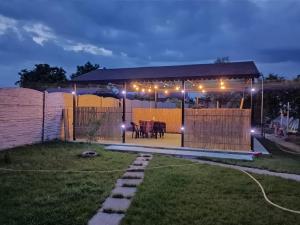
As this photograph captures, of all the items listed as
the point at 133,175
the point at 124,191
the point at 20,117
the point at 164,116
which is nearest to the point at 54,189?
the point at 124,191

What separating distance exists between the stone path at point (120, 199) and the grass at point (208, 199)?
0.13 meters

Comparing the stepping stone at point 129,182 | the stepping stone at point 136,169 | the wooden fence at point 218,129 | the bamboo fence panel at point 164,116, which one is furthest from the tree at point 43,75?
the stepping stone at point 129,182

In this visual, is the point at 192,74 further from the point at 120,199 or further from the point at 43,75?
the point at 43,75

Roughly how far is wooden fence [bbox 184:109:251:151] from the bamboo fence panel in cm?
684

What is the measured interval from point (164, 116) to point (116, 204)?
13.8 m

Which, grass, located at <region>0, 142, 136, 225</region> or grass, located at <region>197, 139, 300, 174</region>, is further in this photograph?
grass, located at <region>197, 139, 300, 174</region>

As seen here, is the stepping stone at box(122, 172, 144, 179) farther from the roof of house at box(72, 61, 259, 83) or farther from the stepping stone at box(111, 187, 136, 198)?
the roof of house at box(72, 61, 259, 83)

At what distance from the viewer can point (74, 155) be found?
910cm

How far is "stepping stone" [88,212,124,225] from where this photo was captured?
13.3 feet

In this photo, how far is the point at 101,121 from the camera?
41.9 feet

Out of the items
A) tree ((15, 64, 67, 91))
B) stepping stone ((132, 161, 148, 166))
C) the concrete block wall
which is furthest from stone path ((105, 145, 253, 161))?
tree ((15, 64, 67, 91))

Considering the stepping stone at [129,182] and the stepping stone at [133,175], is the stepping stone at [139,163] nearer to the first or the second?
the stepping stone at [133,175]

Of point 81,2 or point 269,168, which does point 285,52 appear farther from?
point 269,168

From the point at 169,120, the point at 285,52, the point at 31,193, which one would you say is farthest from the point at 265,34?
the point at 31,193
